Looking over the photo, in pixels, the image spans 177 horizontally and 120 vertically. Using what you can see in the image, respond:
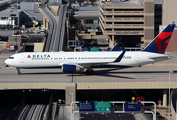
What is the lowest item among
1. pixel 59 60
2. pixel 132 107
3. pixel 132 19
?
pixel 132 107

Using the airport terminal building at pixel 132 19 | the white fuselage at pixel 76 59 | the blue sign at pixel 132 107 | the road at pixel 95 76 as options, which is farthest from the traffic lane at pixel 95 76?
the airport terminal building at pixel 132 19

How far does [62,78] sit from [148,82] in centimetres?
1833

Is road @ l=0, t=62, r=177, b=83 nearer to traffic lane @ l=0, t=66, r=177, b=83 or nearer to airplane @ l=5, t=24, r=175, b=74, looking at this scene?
traffic lane @ l=0, t=66, r=177, b=83

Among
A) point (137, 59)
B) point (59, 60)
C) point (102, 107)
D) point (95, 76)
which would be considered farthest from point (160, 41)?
point (102, 107)

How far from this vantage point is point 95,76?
69875 millimetres

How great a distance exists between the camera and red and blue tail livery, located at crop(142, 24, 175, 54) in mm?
69938

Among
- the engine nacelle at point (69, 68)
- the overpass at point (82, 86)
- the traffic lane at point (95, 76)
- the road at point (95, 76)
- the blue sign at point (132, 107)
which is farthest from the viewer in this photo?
the traffic lane at point (95, 76)

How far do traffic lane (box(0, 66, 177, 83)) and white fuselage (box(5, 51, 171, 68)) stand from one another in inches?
112

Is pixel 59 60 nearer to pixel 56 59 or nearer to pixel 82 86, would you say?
pixel 56 59

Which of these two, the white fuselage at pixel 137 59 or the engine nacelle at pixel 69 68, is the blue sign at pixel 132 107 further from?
the white fuselage at pixel 137 59

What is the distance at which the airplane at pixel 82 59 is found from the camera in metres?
66.8

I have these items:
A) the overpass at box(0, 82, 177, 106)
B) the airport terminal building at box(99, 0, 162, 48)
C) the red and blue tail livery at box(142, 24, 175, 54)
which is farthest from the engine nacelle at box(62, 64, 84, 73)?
the airport terminal building at box(99, 0, 162, 48)

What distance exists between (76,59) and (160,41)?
19336mm

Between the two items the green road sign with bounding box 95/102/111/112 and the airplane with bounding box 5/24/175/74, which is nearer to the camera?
the green road sign with bounding box 95/102/111/112
